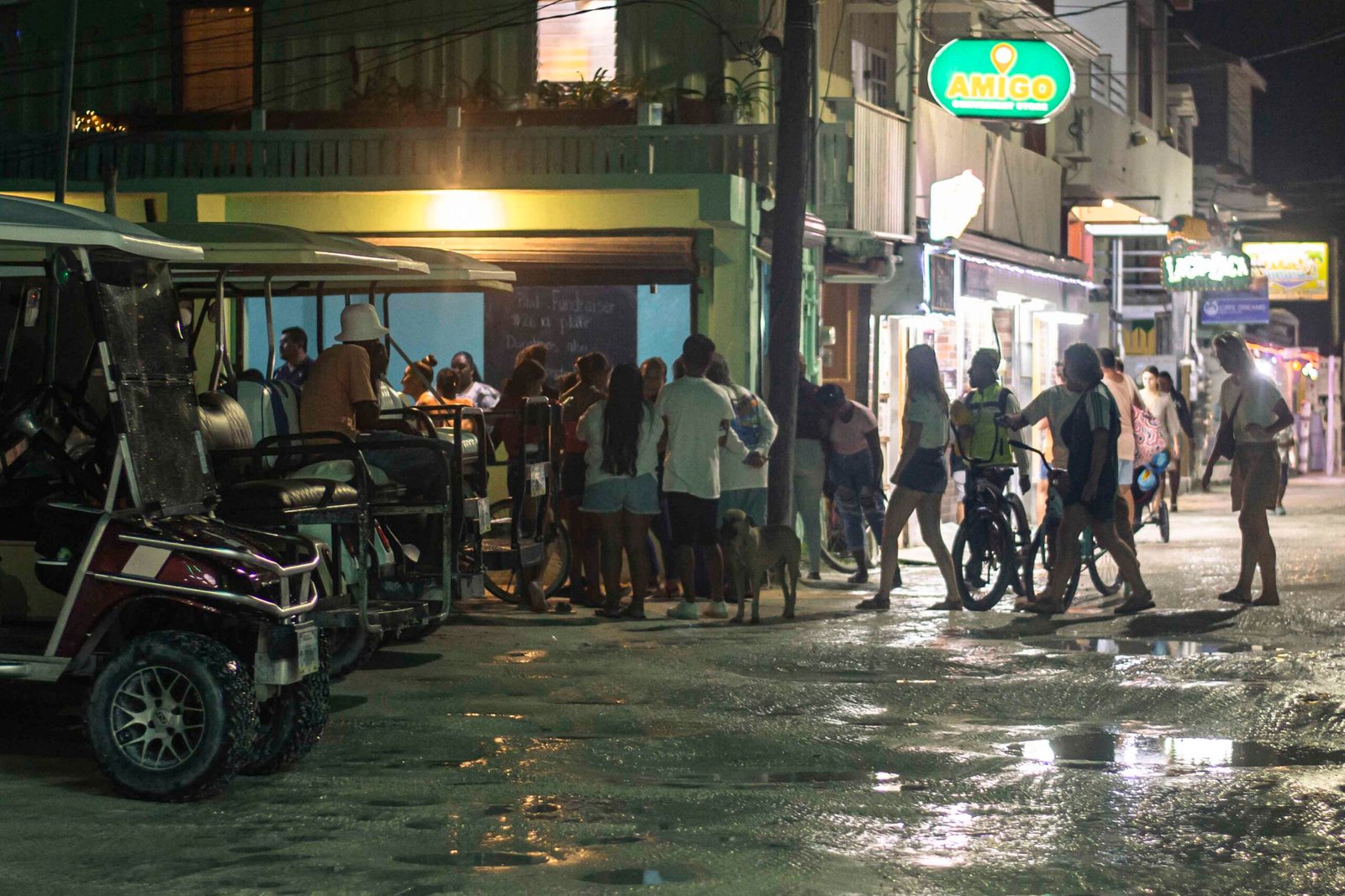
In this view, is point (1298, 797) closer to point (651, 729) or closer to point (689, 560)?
point (651, 729)

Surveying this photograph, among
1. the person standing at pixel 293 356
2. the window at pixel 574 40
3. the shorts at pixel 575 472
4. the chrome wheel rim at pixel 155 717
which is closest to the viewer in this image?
the chrome wheel rim at pixel 155 717

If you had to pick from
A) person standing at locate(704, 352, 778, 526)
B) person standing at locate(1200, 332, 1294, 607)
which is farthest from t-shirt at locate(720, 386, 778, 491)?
person standing at locate(1200, 332, 1294, 607)

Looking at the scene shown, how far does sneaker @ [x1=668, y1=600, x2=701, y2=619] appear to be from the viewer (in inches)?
548

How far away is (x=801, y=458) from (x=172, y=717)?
31.8 feet

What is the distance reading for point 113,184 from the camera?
18469mm

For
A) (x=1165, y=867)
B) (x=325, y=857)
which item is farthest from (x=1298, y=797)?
(x=325, y=857)

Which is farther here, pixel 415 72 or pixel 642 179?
pixel 415 72

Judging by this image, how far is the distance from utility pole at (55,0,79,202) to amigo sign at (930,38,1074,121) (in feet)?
29.8

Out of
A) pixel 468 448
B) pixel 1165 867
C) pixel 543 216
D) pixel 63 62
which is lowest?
pixel 1165 867

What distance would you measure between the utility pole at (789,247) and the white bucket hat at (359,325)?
512 centimetres

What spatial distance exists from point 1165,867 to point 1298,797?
4.72 ft

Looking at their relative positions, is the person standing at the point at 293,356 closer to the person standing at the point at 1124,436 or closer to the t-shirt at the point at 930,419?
the t-shirt at the point at 930,419

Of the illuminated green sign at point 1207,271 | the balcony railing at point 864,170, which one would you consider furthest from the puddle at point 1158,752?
the illuminated green sign at point 1207,271

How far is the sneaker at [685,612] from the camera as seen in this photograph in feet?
45.7
